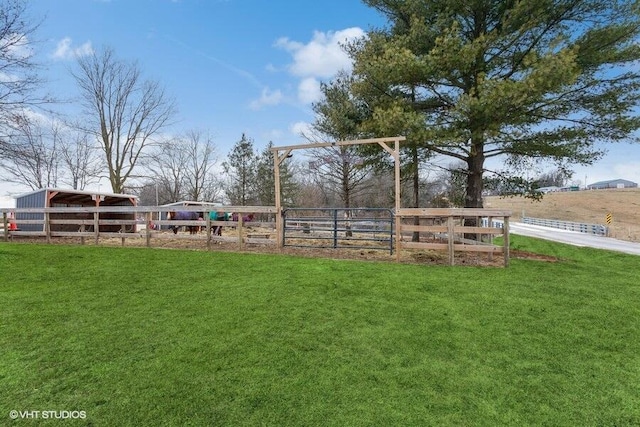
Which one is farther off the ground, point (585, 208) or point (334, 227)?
point (585, 208)

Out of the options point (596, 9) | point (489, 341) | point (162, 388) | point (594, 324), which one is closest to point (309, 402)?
point (162, 388)

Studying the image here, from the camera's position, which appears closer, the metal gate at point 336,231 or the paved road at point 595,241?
the metal gate at point 336,231

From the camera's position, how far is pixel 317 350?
2861 mm

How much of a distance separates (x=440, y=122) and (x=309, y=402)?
8.52 metres

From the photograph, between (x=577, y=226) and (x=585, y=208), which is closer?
(x=577, y=226)

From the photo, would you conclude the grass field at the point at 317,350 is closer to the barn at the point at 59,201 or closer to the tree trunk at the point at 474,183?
the tree trunk at the point at 474,183

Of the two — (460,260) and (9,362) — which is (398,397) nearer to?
(9,362)

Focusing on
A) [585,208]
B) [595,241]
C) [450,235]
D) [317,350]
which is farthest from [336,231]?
[585,208]

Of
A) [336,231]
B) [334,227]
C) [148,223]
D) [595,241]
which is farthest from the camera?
[595,241]

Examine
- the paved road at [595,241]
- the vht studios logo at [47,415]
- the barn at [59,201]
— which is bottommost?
the paved road at [595,241]

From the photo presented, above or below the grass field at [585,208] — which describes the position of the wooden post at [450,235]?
below

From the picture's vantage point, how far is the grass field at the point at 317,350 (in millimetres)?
2064

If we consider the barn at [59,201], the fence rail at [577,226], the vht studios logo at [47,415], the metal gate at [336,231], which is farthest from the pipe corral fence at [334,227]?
the fence rail at [577,226]

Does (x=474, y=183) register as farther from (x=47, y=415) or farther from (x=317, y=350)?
(x=47, y=415)
